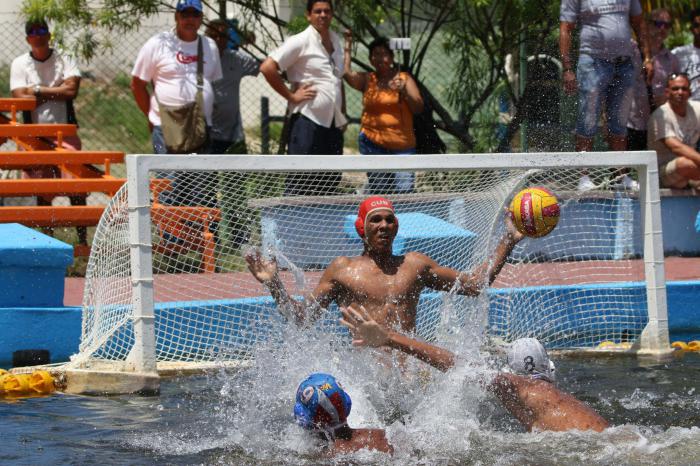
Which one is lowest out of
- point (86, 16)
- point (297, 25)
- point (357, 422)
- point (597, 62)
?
point (357, 422)

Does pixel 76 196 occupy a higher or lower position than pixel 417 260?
higher

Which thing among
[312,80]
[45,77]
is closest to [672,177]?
[312,80]

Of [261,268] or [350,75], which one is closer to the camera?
[261,268]

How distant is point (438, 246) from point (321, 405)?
3660mm

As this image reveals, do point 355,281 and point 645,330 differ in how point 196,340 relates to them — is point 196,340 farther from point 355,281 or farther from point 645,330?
point 645,330

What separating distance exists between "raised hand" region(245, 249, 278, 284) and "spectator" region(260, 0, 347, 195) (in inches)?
121

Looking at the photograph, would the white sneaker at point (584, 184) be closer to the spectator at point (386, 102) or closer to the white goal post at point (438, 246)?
the white goal post at point (438, 246)

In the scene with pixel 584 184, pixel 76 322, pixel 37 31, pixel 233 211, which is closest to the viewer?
pixel 76 322

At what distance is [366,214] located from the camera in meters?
7.38

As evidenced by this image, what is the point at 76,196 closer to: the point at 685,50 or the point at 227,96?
the point at 227,96

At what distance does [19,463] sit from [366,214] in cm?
252

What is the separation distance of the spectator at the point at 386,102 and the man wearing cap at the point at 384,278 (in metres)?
3.33

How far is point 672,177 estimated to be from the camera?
11406mm

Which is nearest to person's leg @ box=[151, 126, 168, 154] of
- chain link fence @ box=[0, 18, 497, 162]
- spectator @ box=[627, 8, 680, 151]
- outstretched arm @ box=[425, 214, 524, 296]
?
chain link fence @ box=[0, 18, 497, 162]
